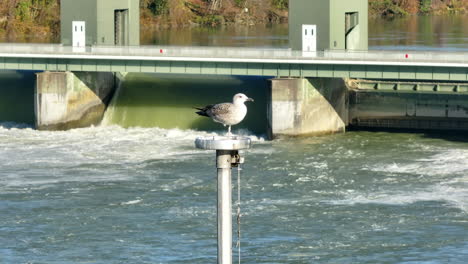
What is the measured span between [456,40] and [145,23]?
41.6 m

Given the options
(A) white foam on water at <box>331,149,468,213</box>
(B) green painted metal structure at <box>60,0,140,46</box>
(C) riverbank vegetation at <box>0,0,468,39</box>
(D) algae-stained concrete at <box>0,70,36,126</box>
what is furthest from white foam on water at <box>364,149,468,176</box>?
(C) riverbank vegetation at <box>0,0,468,39</box>

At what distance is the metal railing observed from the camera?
6431 cm

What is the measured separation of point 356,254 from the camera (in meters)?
40.6

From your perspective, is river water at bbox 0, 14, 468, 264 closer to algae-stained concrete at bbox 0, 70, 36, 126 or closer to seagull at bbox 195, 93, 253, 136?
algae-stained concrete at bbox 0, 70, 36, 126

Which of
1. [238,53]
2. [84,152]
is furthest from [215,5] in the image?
[84,152]

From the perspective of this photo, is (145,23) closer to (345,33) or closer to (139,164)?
(345,33)

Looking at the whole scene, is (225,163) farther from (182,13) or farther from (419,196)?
(182,13)

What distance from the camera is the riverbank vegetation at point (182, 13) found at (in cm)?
12525

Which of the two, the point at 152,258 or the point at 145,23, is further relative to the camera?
the point at 145,23

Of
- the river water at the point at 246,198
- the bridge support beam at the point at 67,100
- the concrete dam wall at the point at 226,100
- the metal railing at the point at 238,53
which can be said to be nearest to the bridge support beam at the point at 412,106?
the concrete dam wall at the point at 226,100

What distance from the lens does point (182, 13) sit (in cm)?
13400

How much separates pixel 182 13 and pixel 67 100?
64925 millimetres

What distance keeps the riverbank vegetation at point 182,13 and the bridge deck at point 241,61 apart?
166 ft

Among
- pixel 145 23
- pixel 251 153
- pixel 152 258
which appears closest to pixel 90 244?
pixel 152 258
